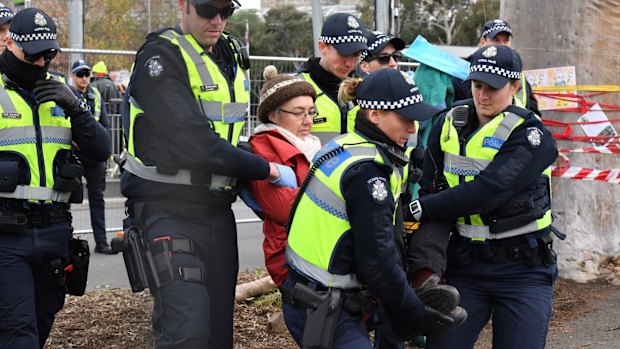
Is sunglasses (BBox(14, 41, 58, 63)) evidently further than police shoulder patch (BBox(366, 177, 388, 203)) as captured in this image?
Yes

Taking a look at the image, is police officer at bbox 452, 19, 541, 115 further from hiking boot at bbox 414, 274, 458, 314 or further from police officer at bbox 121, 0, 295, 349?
hiking boot at bbox 414, 274, 458, 314

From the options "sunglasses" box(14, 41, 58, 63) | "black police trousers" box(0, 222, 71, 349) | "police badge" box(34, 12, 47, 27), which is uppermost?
"police badge" box(34, 12, 47, 27)

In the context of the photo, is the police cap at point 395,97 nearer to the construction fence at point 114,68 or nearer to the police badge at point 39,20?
the police badge at point 39,20

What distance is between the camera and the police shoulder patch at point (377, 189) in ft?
12.7

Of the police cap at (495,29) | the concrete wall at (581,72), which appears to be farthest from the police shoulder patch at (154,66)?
the concrete wall at (581,72)

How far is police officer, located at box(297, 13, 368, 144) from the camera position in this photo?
557cm

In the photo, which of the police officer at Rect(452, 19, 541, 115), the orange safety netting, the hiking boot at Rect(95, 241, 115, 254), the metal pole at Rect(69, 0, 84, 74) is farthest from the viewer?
the metal pole at Rect(69, 0, 84, 74)

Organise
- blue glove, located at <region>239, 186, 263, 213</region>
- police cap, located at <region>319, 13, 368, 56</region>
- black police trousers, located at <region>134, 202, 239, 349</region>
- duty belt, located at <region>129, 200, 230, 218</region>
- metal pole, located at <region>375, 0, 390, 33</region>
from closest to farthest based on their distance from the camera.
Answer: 1. black police trousers, located at <region>134, 202, 239, 349</region>
2. duty belt, located at <region>129, 200, 230, 218</region>
3. blue glove, located at <region>239, 186, 263, 213</region>
4. police cap, located at <region>319, 13, 368, 56</region>
5. metal pole, located at <region>375, 0, 390, 33</region>

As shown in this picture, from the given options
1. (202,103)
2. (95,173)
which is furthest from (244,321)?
(95,173)

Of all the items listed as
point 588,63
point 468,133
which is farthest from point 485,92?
point 588,63

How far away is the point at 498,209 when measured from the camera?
4742mm

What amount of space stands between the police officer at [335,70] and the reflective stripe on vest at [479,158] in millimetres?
880

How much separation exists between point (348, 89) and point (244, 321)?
7.69ft

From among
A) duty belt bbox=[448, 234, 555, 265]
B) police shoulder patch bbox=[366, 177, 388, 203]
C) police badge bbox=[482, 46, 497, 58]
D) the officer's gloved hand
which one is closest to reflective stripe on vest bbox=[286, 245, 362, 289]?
the officer's gloved hand
